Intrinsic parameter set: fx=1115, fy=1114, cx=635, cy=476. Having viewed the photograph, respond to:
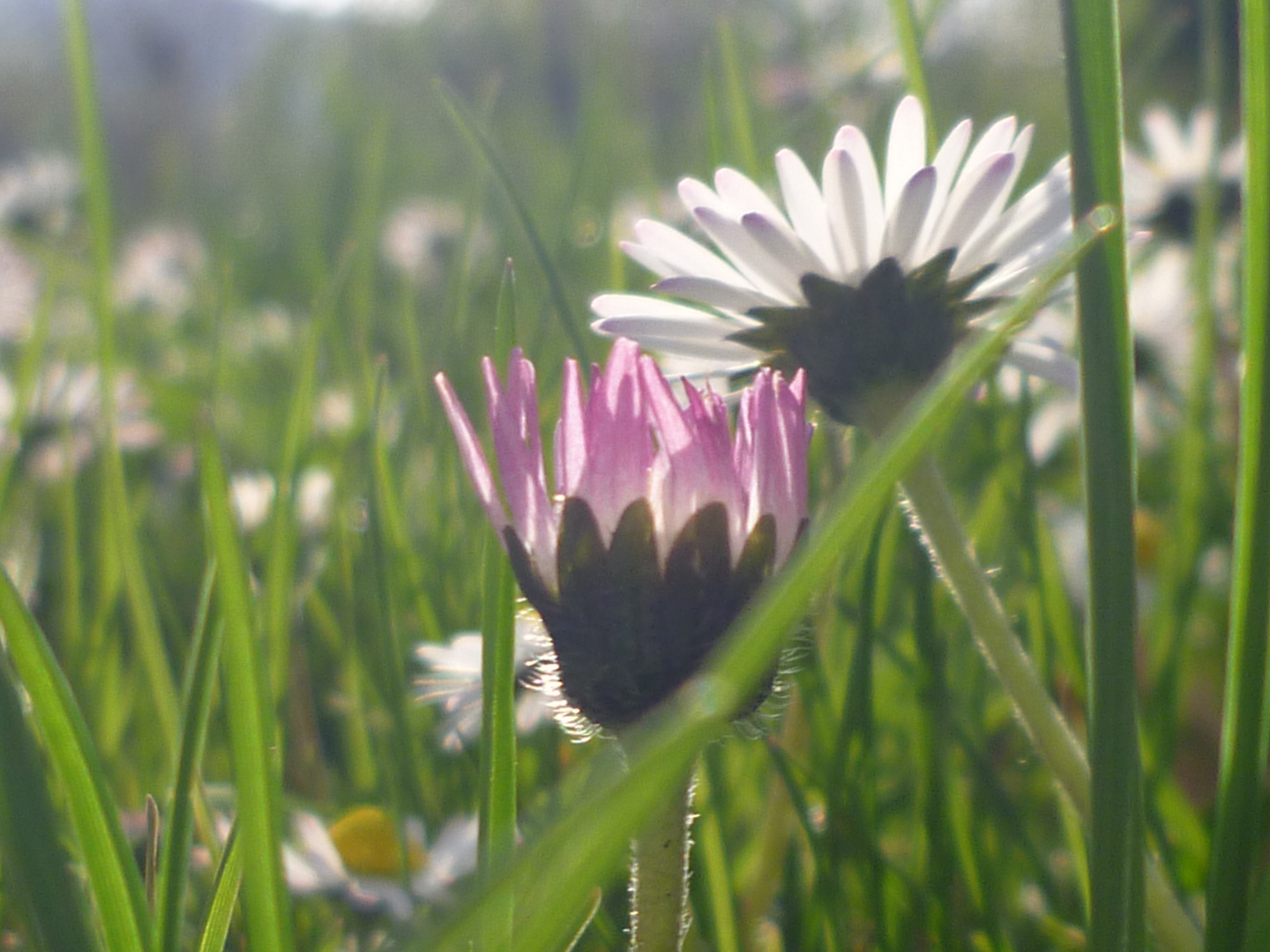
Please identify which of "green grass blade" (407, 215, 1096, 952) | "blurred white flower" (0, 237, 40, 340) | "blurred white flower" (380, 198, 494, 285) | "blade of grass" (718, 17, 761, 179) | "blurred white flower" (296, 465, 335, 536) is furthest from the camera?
"blurred white flower" (380, 198, 494, 285)

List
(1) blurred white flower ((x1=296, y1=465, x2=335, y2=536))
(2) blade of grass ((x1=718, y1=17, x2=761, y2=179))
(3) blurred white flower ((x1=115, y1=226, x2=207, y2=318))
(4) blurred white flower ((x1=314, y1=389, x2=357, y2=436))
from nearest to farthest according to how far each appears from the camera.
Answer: (2) blade of grass ((x1=718, y1=17, x2=761, y2=179))
(1) blurred white flower ((x1=296, y1=465, x2=335, y2=536))
(4) blurred white flower ((x1=314, y1=389, x2=357, y2=436))
(3) blurred white flower ((x1=115, y1=226, x2=207, y2=318))

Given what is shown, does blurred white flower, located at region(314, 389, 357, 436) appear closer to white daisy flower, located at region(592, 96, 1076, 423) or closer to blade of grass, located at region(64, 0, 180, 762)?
blade of grass, located at region(64, 0, 180, 762)

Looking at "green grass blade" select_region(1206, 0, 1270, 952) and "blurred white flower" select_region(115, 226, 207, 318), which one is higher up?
"blurred white flower" select_region(115, 226, 207, 318)

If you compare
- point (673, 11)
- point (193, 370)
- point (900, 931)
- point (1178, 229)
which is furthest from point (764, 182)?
point (673, 11)

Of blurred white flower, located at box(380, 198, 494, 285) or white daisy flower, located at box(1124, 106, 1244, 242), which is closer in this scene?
white daisy flower, located at box(1124, 106, 1244, 242)

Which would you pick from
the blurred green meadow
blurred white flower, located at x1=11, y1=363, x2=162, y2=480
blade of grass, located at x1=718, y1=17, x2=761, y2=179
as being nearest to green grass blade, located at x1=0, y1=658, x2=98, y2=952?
the blurred green meadow

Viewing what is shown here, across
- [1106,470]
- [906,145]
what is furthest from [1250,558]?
[906,145]

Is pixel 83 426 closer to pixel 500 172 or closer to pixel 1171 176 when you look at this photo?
pixel 500 172
